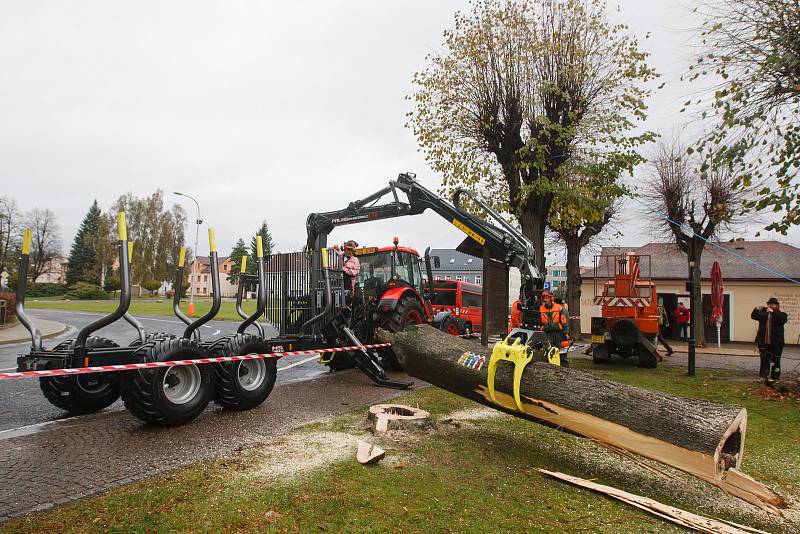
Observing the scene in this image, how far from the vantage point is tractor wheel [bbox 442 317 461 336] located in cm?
1113

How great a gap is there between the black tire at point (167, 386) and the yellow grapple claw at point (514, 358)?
10.2ft

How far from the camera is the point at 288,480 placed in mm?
3916

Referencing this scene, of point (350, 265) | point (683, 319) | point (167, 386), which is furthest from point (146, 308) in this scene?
point (167, 386)

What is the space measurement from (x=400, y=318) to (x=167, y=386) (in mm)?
4225

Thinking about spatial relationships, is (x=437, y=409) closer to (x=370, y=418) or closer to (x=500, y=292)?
(x=370, y=418)

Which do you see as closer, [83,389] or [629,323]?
[83,389]

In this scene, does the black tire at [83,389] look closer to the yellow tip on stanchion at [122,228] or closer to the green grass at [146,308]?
the yellow tip on stanchion at [122,228]

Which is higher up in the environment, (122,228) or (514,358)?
(122,228)

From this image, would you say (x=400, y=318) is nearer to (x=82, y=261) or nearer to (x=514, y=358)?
(x=514, y=358)

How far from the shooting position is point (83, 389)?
19.4 ft

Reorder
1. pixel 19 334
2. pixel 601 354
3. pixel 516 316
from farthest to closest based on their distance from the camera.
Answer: pixel 19 334 < pixel 516 316 < pixel 601 354

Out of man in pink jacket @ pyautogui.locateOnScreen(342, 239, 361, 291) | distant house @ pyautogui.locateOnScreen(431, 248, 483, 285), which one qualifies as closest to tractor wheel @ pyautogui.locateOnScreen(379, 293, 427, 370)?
man in pink jacket @ pyautogui.locateOnScreen(342, 239, 361, 291)

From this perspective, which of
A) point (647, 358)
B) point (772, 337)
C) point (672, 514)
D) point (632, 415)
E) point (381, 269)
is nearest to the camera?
point (672, 514)

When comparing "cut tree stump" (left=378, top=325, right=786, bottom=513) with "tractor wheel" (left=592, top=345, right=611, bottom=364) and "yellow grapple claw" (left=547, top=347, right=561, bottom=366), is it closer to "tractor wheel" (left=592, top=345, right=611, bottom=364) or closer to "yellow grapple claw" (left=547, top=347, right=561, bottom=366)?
"yellow grapple claw" (left=547, top=347, right=561, bottom=366)
